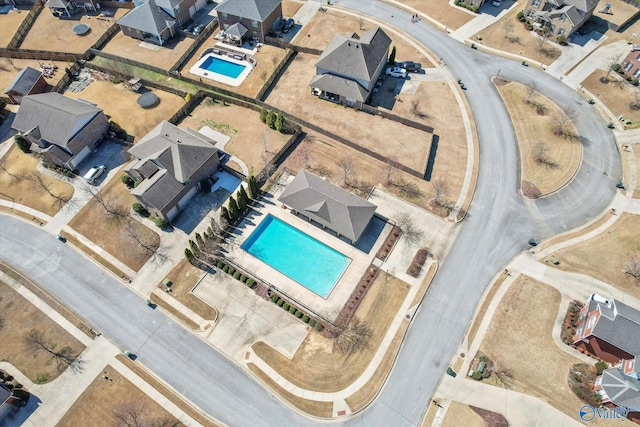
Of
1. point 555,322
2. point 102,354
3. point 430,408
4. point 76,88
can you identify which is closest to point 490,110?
point 555,322

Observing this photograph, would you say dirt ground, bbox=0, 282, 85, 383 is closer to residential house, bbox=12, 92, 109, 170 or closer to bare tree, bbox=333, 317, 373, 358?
residential house, bbox=12, 92, 109, 170

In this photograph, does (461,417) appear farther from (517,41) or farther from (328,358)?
(517,41)

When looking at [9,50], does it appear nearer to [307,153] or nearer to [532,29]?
[307,153]

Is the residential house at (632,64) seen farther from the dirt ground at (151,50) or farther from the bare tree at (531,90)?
the dirt ground at (151,50)

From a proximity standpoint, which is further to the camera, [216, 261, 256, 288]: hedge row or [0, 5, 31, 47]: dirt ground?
[0, 5, 31, 47]: dirt ground

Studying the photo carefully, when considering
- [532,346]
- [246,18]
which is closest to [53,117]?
[246,18]

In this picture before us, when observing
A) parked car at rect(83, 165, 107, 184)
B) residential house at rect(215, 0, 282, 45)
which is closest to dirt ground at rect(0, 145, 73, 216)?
parked car at rect(83, 165, 107, 184)
